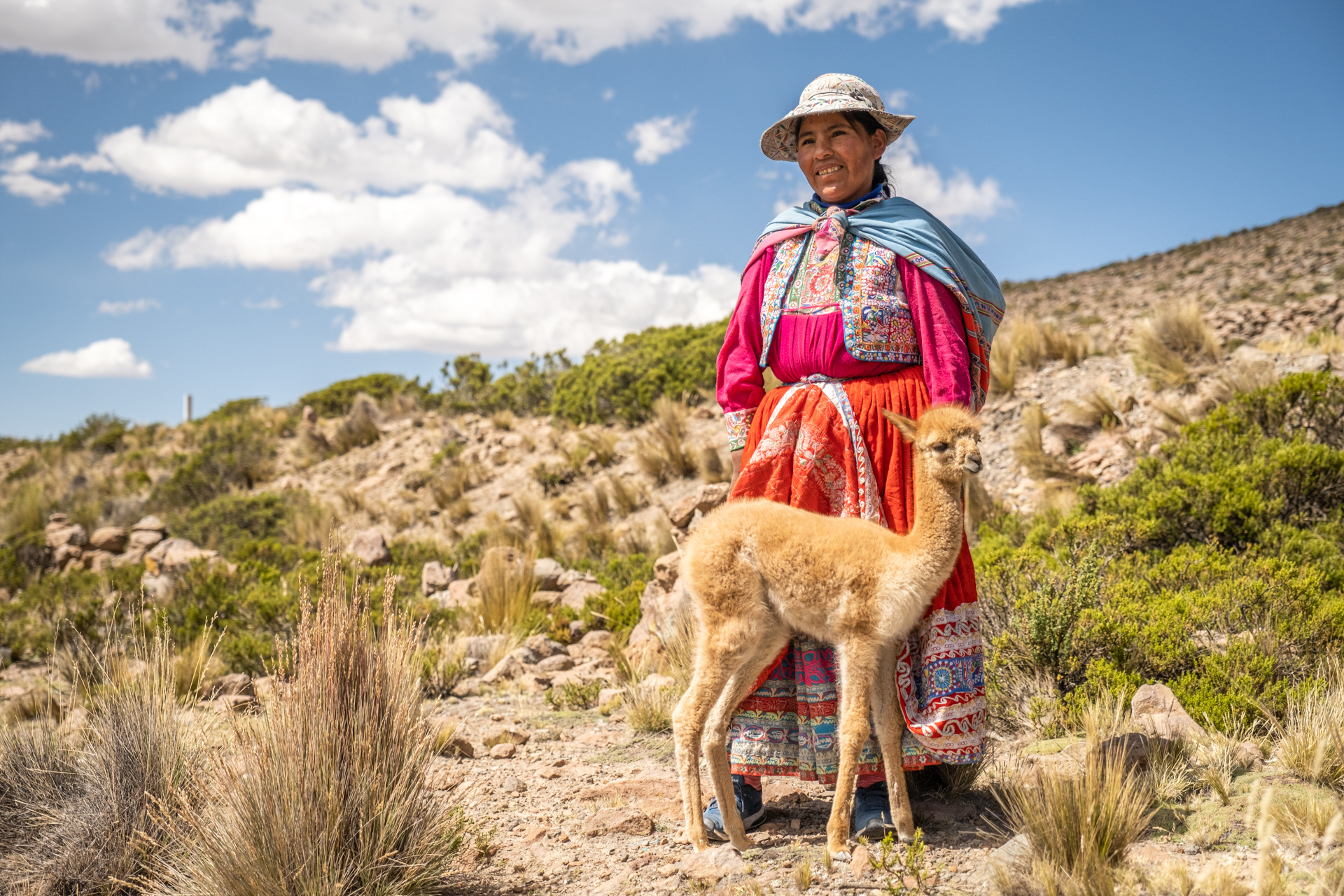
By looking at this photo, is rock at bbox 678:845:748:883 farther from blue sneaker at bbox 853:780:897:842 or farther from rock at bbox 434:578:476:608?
rock at bbox 434:578:476:608

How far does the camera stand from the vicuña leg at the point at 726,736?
3029mm

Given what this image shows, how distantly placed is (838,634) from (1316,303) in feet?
41.0

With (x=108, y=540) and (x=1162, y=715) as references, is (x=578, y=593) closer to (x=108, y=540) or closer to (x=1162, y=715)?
(x=1162, y=715)

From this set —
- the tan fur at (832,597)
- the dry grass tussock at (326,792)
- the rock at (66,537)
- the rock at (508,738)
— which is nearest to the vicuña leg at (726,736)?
the tan fur at (832,597)

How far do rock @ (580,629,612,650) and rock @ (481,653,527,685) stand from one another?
28.7 inches

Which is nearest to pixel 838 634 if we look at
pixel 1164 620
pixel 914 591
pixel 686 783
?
pixel 914 591

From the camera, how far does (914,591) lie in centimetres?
274

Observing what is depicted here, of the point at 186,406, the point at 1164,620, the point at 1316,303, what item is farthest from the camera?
the point at 186,406

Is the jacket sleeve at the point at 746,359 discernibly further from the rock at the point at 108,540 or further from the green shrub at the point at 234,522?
the rock at the point at 108,540

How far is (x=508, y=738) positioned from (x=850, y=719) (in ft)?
9.59

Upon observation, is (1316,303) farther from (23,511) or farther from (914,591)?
(23,511)

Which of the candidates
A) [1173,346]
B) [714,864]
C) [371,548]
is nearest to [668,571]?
[714,864]

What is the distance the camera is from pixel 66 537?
542 inches

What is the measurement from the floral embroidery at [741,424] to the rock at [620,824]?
5.51 feet
